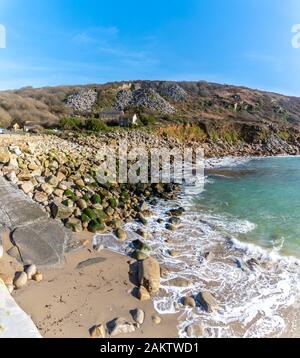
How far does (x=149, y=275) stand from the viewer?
7.14m

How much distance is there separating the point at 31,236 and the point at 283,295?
6.97 meters

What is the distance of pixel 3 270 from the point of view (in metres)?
6.76

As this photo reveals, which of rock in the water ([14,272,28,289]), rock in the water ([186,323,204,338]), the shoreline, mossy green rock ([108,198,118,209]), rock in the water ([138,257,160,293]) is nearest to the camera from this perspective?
the shoreline

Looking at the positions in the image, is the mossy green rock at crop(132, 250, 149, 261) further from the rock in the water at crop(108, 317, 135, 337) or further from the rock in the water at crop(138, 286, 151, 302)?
the rock in the water at crop(108, 317, 135, 337)

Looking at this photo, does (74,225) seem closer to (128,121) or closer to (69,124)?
(69,124)

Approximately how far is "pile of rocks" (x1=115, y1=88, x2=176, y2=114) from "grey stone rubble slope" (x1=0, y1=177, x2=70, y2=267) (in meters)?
42.5

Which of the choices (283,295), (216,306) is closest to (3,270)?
(216,306)

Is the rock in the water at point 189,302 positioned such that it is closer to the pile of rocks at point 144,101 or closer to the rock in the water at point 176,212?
the rock in the water at point 176,212

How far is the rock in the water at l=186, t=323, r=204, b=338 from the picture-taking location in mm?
5824

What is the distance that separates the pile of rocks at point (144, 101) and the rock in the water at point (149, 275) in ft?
144

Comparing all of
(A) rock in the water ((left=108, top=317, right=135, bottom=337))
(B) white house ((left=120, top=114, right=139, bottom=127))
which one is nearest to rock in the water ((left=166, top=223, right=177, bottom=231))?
(A) rock in the water ((left=108, top=317, right=135, bottom=337))
